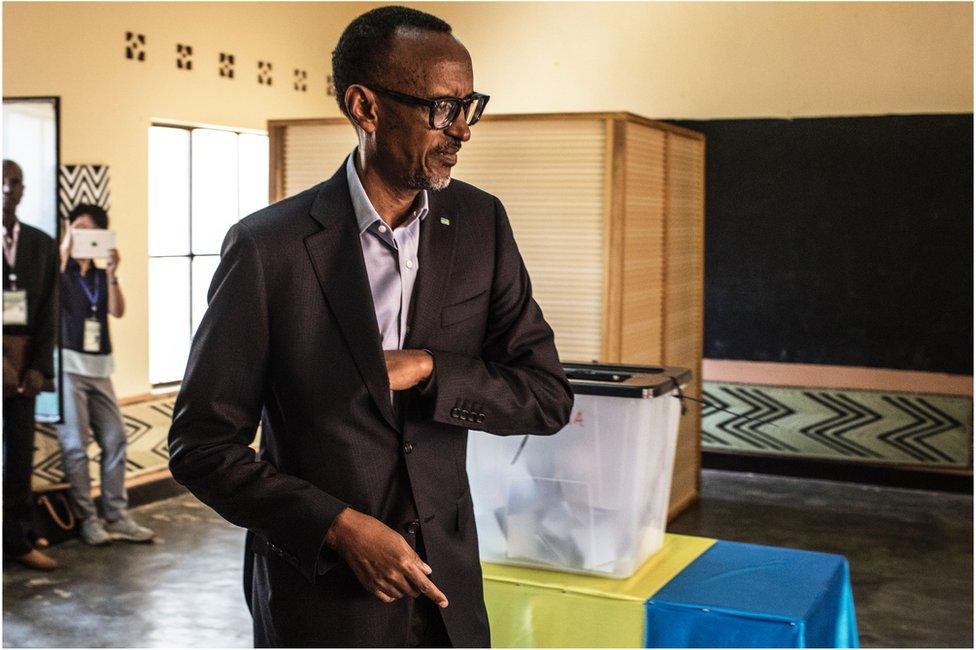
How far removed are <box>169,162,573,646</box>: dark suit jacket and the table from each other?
2.15 ft

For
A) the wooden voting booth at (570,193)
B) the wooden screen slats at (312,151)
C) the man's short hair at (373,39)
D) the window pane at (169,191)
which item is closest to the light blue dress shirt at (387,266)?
the man's short hair at (373,39)

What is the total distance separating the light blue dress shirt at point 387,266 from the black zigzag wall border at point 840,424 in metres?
5.54

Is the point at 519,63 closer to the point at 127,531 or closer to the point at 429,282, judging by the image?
the point at 127,531

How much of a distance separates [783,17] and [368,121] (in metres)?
6.18

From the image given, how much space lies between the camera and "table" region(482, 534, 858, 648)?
2.19 metres

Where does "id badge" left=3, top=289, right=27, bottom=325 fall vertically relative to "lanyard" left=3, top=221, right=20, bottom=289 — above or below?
below

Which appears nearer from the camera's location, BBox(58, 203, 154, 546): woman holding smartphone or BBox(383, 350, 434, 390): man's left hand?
BBox(383, 350, 434, 390): man's left hand

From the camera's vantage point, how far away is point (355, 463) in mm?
1570

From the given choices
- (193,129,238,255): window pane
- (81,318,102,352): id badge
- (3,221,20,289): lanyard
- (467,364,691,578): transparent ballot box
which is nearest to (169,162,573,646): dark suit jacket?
(467,364,691,578): transparent ballot box

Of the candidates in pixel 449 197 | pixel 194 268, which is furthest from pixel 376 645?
pixel 194 268

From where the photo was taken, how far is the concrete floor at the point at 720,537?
4375 millimetres

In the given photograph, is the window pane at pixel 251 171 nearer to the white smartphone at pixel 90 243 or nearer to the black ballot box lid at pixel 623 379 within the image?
the white smartphone at pixel 90 243

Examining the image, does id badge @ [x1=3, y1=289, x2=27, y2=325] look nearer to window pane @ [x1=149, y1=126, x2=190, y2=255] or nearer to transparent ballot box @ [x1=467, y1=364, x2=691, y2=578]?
window pane @ [x1=149, y1=126, x2=190, y2=255]

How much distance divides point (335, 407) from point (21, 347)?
391 cm
